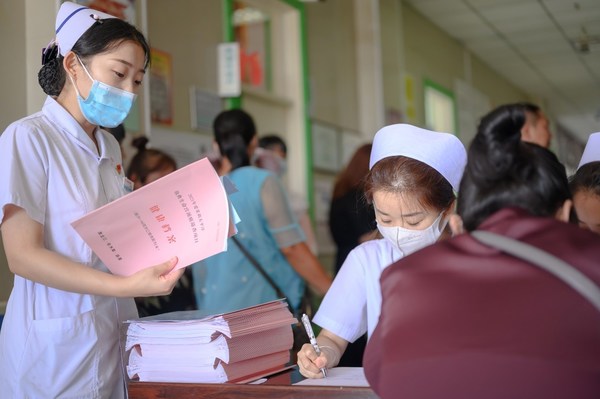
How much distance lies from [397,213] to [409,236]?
2.3 inches

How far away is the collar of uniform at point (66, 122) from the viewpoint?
1.66m

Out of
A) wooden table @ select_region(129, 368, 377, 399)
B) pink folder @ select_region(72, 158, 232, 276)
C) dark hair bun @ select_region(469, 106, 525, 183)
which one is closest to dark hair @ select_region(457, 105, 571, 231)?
dark hair bun @ select_region(469, 106, 525, 183)

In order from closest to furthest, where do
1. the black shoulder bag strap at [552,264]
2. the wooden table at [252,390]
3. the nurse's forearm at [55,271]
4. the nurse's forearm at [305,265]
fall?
the black shoulder bag strap at [552,264] → the wooden table at [252,390] → the nurse's forearm at [55,271] → the nurse's forearm at [305,265]

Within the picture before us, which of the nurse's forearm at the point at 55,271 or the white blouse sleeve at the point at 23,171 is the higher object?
the white blouse sleeve at the point at 23,171

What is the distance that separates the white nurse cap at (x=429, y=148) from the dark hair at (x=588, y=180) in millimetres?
299

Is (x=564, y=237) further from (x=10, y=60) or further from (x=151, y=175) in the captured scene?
(x=151, y=175)

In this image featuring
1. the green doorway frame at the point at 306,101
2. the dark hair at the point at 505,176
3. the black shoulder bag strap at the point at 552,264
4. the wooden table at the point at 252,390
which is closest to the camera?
the black shoulder bag strap at the point at 552,264

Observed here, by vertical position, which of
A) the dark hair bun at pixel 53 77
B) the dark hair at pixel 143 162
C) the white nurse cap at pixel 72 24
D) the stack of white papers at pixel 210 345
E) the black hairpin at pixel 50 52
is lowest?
the stack of white papers at pixel 210 345

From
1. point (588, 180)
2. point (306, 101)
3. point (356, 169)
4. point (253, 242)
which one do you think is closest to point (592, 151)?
point (588, 180)

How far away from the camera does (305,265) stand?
9.54 ft

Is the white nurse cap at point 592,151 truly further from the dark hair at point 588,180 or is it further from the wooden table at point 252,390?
the wooden table at point 252,390

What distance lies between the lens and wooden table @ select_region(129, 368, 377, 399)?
4.43 feet

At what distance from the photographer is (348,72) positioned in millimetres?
6383

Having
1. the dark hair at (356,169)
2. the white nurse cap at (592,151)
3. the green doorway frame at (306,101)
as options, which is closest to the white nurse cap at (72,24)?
the white nurse cap at (592,151)
